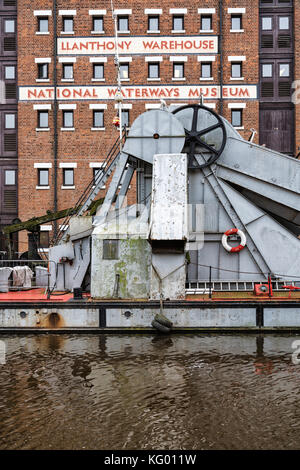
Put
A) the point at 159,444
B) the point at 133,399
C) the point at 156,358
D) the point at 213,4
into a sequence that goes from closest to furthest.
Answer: the point at 159,444 < the point at 133,399 < the point at 156,358 < the point at 213,4

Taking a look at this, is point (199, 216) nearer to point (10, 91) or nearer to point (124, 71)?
point (124, 71)

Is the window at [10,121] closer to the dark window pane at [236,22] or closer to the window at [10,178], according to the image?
the window at [10,178]

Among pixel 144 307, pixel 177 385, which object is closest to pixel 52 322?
pixel 144 307

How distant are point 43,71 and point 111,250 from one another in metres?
21.3

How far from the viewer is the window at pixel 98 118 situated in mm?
30406

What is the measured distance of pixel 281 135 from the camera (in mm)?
30656

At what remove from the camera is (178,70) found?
30406 mm

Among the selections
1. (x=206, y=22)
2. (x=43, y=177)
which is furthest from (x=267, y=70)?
(x=43, y=177)

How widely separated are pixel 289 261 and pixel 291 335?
261 centimetres

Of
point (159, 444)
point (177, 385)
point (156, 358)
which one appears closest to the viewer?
point (159, 444)

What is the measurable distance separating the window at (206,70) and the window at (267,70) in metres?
3.57

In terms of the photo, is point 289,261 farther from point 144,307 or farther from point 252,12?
point 252,12

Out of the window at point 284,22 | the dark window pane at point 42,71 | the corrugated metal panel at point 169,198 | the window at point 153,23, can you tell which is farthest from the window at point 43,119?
the corrugated metal panel at point 169,198

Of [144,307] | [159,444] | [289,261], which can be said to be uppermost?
[289,261]
